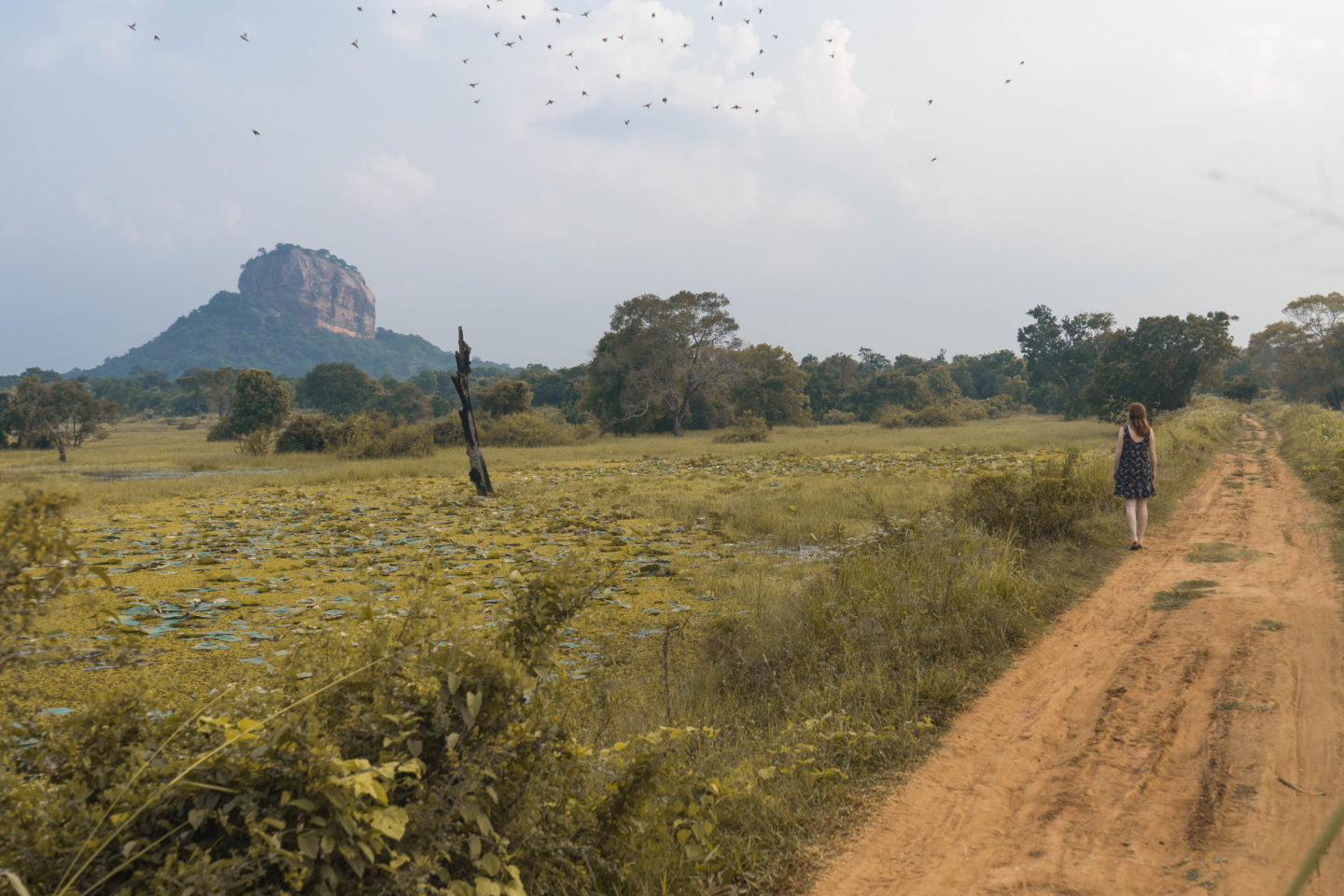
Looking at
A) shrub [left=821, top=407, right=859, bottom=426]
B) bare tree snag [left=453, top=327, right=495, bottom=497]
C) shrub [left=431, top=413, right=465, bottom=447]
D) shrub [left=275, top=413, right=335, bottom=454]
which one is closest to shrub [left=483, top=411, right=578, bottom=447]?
shrub [left=431, top=413, right=465, bottom=447]

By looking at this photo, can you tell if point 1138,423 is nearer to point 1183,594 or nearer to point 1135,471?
point 1135,471

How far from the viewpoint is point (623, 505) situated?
1455 cm

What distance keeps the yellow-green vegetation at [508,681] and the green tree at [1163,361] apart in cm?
2530

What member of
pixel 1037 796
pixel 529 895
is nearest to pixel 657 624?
pixel 1037 796

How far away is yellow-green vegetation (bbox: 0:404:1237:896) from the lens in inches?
83.2

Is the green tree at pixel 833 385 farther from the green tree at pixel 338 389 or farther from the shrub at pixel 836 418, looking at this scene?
the green tree at pixel 338 389

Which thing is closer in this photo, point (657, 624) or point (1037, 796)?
point (1037, 796)

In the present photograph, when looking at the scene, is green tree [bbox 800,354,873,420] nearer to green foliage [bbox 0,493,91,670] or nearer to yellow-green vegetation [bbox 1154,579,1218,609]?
yellow-green vegetation [bbox 1154,579,1218,609]

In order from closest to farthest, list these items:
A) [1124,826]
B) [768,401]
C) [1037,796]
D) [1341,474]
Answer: [1124,826] < [1037,796] < [1341,474] < [768,401]

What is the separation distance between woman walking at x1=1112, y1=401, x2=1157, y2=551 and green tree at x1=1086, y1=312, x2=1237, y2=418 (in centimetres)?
3091

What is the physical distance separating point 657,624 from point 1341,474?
1108 centimetres

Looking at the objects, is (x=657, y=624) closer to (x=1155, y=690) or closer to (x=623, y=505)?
(x=1155, y=690)

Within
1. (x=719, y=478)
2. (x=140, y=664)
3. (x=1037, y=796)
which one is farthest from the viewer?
(x=719, y=478)

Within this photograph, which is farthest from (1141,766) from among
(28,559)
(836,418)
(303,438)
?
(836,418)
